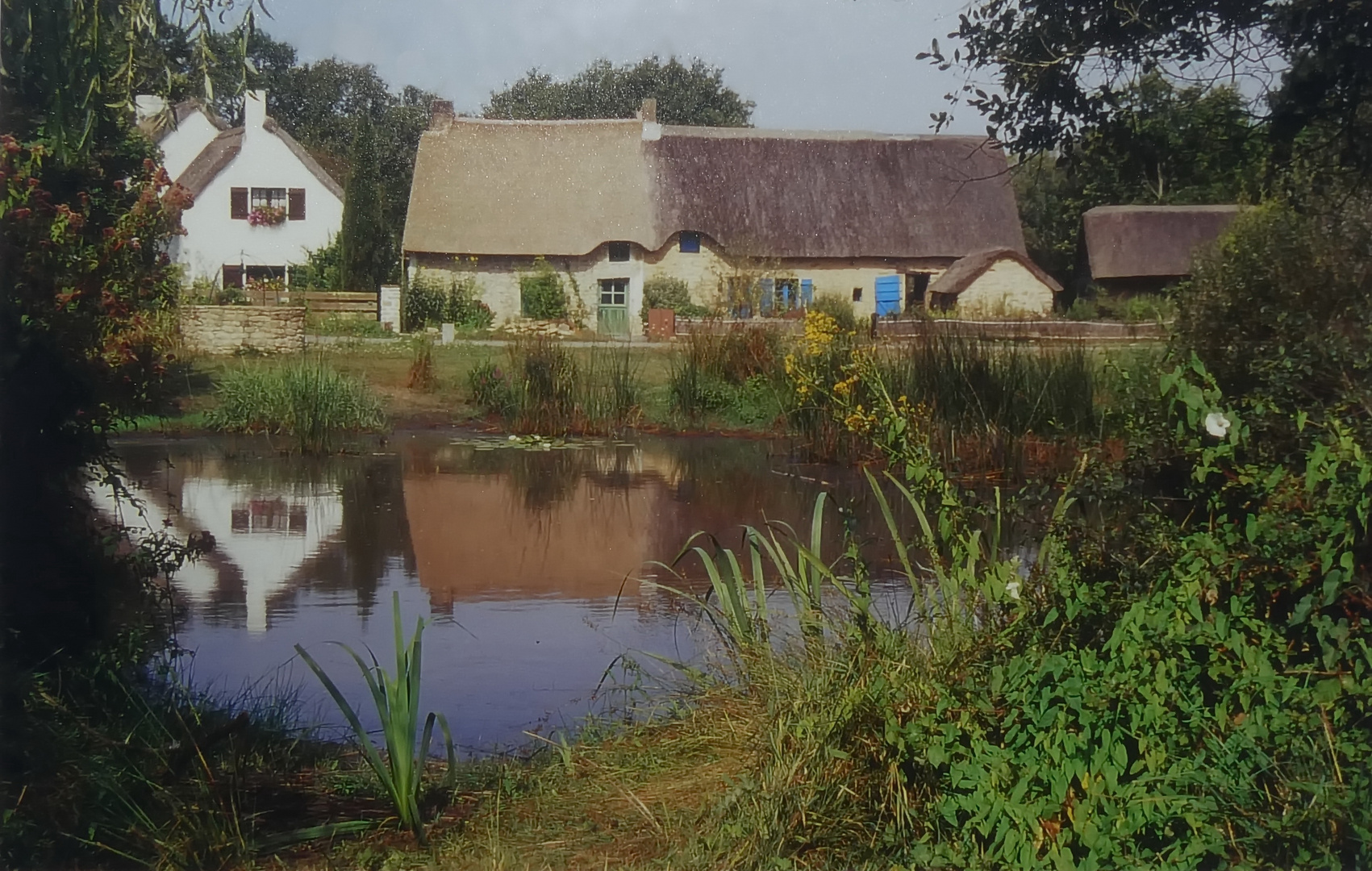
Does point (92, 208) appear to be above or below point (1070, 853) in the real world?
above

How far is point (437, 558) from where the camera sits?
819cm

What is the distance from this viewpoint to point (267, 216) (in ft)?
67.5

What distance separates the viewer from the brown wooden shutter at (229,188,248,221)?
795 inches

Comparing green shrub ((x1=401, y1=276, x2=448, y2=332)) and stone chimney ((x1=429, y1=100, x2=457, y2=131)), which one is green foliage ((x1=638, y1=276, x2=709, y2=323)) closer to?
green shrub ((x1=401, y1=276, x2=448, y2=332))

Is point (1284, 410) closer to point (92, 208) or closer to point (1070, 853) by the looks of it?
point (1070, 853)

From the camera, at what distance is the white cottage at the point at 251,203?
16.5 m

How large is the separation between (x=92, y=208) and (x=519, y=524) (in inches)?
177

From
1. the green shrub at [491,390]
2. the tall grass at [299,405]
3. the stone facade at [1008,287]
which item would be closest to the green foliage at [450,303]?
the green shrub at [491,390]

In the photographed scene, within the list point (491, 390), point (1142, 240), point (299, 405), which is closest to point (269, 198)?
point (491, 390)

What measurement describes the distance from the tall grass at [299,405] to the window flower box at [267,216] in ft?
18.6

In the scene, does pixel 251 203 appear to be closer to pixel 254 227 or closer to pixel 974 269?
pixel 254 227

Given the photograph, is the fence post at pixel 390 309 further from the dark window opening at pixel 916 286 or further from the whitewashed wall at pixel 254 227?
the dark window opening at pixel 916 286

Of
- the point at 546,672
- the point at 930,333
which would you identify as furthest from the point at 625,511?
the point at 546,672

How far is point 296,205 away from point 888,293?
13.7m
